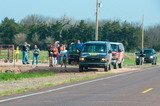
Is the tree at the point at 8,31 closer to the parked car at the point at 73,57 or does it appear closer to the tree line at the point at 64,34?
the tree line at the point at 64,34

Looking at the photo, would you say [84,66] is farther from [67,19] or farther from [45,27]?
[67,19]

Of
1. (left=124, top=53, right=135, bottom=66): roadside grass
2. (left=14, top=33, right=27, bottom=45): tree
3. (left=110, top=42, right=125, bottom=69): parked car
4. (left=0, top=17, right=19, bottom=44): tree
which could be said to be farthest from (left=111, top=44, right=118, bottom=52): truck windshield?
(left=0, top=17, right=19, bottom=44): tree

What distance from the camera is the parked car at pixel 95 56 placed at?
35.8 m

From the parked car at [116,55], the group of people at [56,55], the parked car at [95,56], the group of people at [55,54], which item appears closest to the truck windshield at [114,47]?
the parked car at [116,55]

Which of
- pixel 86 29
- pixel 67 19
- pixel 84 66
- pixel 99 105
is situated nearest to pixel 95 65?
pixel 84 66

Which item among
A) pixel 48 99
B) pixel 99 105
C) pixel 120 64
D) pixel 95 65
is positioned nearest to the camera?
pixel 99 105

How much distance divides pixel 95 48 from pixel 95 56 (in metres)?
0.79

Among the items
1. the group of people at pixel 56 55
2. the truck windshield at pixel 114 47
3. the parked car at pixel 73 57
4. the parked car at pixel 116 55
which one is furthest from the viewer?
the parked car at pixel 73 57

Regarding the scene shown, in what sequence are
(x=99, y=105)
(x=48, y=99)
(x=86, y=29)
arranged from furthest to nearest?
(x=86, y=29)
(x=48, y=99)
(x=99, y=105)

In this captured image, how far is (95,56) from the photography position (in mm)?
35969

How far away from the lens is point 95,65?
36.0m

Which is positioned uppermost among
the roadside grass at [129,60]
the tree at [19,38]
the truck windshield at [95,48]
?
the tree at [19,38]

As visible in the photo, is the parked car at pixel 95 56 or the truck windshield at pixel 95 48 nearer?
the parked car at pixel 95 56

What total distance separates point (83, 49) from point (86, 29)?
6405 centimetres
